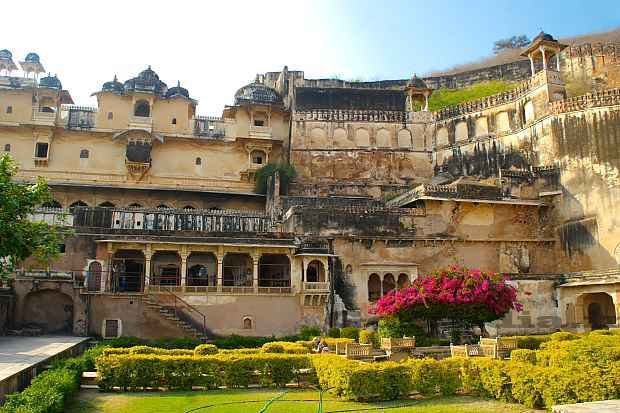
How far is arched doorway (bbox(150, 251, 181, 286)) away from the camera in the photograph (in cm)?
3044

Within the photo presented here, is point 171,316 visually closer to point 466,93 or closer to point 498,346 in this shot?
point 498,346

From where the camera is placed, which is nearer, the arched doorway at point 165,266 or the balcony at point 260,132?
the arched doorway at point 165,266

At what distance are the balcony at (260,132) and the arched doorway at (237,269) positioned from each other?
12349 mm

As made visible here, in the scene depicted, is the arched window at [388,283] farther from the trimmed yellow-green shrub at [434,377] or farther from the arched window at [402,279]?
the trimmed yellow-green shrub at [434,377]

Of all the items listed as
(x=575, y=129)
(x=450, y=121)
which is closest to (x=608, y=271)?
(x=575, y=129)

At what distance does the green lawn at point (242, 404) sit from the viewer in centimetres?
1241

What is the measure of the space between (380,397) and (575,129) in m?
26.9

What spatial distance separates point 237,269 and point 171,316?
21.4 ft

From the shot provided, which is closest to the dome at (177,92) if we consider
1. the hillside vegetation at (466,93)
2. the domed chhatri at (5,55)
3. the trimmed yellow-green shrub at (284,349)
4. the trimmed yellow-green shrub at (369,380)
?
the domed chhatri at (5,55)

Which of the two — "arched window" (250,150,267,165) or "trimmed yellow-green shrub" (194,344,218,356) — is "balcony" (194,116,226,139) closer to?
"arched window" (250,150,267,165)

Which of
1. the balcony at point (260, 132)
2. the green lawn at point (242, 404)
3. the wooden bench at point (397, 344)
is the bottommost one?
the green lawn at point (242, 404)

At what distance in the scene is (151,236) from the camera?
91.6ft

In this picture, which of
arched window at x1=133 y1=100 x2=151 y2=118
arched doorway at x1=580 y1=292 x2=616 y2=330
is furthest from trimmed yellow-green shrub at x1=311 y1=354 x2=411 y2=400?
arched window at x1=133 y1=100 x2=151 y2=118

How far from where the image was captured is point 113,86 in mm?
40344
